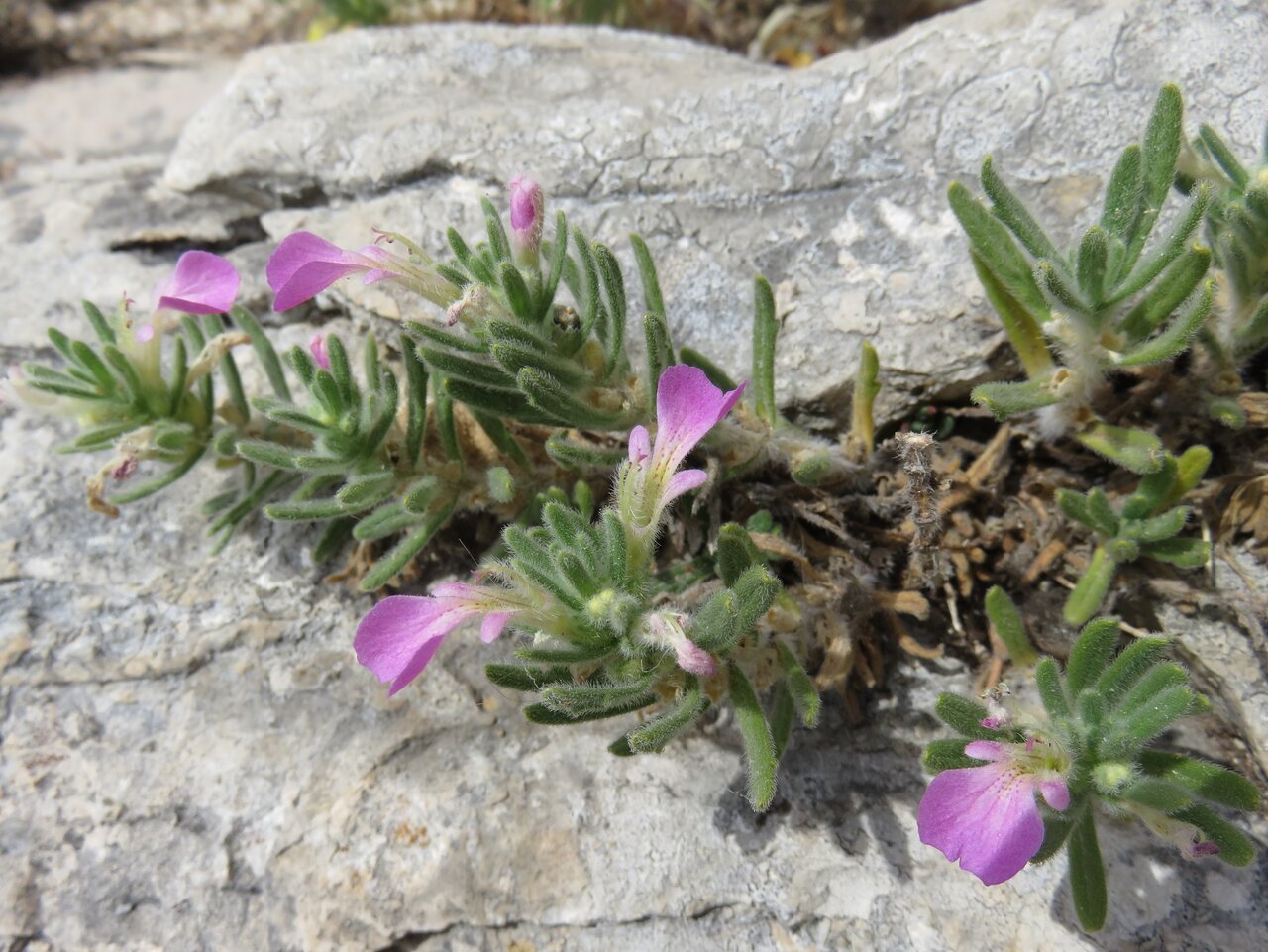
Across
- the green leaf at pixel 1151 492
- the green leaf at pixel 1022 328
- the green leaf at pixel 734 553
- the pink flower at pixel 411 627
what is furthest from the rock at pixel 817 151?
the pink flower at pixel 411 627

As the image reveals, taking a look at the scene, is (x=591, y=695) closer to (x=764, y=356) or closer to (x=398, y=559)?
(x=398, y=559)

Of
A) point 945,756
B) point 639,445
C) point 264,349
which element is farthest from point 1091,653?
point 264,349

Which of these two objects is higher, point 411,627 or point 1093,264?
point 1093,264

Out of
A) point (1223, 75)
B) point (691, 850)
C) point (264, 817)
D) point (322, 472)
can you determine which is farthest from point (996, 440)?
point (264, 817)

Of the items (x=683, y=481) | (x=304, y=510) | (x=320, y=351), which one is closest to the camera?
(x=683, y=481)

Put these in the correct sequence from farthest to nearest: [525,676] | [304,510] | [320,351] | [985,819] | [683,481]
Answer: [320,351]
[304,510]
[525,676]
[683,481]
[985,819]

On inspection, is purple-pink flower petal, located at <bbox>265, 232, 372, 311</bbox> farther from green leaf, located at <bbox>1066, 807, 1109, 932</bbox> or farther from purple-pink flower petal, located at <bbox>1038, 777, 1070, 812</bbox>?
green leaf, located at <bbox>1066, 807, 1109, 932</bbox>

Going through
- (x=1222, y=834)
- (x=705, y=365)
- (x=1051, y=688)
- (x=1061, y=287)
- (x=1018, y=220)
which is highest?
(x=1018, y=220)
